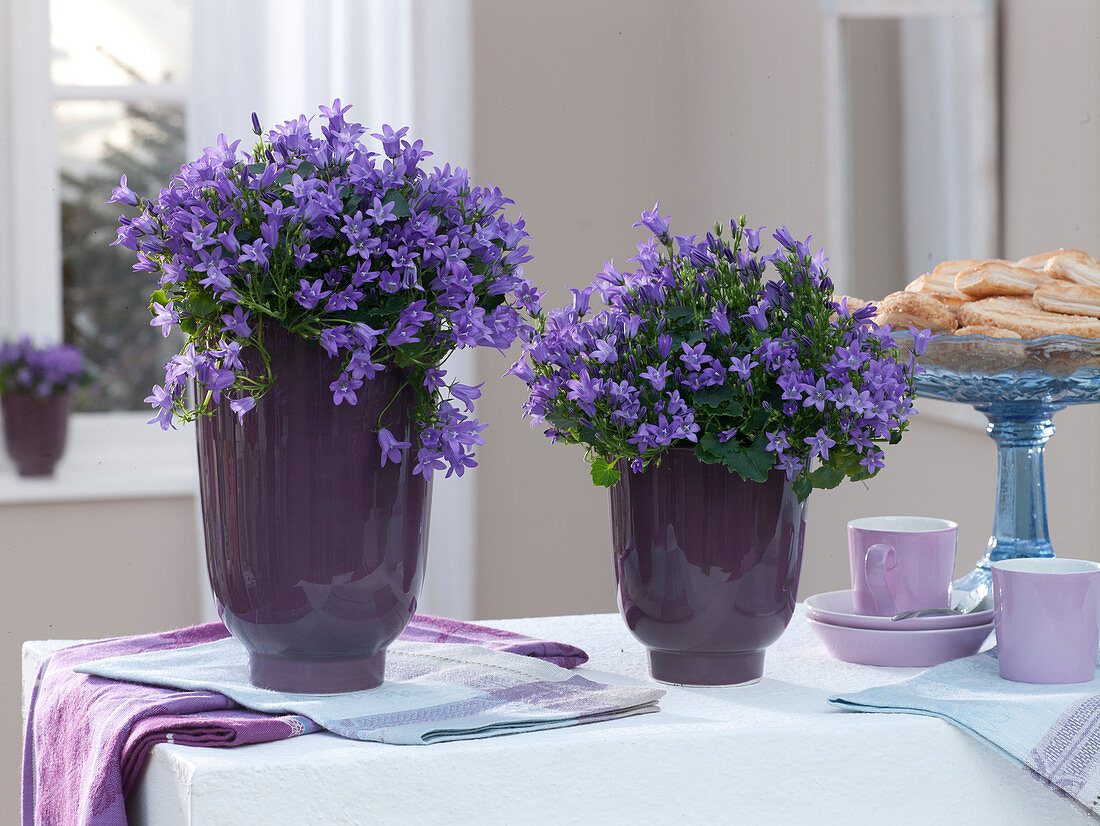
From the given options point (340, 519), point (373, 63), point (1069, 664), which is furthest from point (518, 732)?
point (373, 63)

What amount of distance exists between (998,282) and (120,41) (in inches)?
98.9

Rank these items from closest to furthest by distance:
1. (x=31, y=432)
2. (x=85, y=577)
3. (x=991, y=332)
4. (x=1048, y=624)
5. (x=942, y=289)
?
(x=1048, y=624) < (x=991, y=332) < (x=942, y=289) < (x=85, y=577) < (x=31, y=432)

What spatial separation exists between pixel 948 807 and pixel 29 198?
265 centimetres

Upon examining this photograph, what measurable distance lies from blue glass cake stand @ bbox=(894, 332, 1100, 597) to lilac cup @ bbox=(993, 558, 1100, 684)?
0.15 meters

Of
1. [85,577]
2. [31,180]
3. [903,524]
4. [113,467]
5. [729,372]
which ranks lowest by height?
[85,577]

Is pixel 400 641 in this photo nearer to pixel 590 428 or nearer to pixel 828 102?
pixel 590 428

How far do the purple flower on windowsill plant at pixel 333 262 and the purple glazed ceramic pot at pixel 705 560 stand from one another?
0.13 m

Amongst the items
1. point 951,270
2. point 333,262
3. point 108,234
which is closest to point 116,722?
point 333,262

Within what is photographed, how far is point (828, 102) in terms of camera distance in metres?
2.15

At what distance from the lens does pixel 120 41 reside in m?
2.99

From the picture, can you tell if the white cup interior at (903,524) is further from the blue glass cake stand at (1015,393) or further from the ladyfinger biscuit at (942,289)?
the ladyfinger biscuit at (942,289)

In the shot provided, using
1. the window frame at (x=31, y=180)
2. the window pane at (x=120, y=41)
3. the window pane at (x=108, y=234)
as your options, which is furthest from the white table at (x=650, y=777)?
the window pane at (x=120, y=41)

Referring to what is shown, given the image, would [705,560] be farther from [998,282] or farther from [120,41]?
[120,41]

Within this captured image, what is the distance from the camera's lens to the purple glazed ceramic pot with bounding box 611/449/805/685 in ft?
2.60
